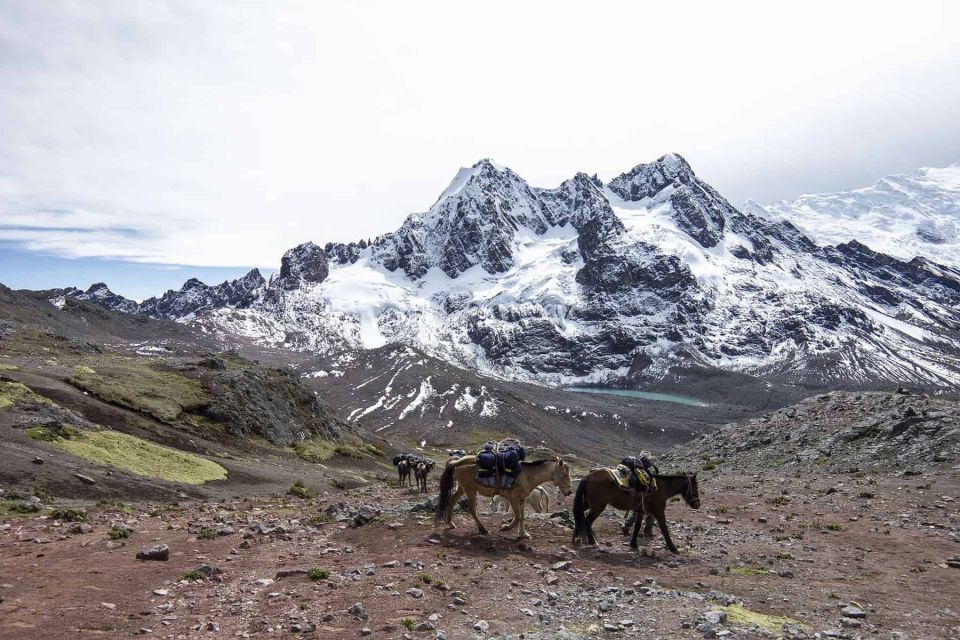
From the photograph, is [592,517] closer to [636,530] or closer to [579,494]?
[579,494]

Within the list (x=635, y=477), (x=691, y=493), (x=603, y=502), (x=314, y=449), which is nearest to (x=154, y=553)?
(x=603, y=502)

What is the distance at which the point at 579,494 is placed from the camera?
66.1 feet

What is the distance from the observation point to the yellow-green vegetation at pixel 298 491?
39.8m

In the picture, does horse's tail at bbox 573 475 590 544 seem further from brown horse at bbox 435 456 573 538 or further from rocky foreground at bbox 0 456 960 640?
brown horse at bbox 435 456 573 538

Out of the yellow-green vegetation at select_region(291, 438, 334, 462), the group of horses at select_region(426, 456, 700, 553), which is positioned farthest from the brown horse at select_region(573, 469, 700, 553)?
the yellow-green vegetation at select_region(291, 438, 334, 462)

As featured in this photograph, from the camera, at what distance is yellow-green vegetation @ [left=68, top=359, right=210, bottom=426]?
2014 inches

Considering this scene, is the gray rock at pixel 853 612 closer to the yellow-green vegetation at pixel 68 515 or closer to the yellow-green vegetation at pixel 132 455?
the yellow-green vegetation at pixel 68 515

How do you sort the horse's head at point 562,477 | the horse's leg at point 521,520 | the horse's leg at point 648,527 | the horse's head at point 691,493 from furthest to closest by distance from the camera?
1. the horse's leg at point 648,527
2. the horse's head at point 691,493
3. the horse's head at point 562,477
4. the horse's leg at point 521,520

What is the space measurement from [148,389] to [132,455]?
2183 cm

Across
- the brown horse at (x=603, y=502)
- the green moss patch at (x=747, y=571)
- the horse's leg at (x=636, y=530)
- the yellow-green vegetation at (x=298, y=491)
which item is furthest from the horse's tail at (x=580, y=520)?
the yellow-green vegetation at (x=298, y=491)

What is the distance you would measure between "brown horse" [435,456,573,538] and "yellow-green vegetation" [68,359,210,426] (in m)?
42.3

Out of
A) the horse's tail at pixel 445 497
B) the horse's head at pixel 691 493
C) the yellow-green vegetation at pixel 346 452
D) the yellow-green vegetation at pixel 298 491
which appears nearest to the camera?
the horse's tail at pixel 445 497

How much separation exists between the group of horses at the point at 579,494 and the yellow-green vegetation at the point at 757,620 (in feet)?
18.9

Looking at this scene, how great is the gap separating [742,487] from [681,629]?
27533 millimetres
